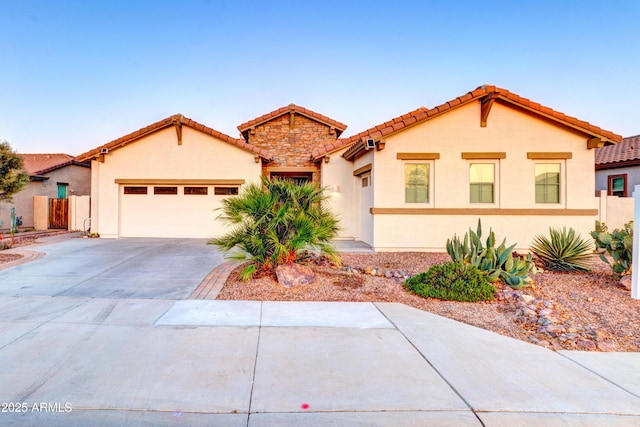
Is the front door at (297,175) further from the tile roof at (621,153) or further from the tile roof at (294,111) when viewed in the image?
the tile roof at (621,153)

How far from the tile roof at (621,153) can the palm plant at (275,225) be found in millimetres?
17252

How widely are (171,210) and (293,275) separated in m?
9.88

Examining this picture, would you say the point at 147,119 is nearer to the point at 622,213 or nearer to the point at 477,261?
the point at 477,261

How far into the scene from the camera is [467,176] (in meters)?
11.5

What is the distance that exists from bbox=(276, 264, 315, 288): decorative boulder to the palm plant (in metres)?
0.28

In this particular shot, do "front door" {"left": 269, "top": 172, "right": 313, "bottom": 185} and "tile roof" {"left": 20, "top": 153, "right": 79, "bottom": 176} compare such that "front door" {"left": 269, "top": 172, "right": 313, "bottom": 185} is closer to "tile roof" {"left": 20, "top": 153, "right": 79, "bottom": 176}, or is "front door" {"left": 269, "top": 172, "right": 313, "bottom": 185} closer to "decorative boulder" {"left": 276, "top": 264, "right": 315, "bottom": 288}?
"decorative boulder" {"left": 276, "top": 264, "right": 315, "bottom": 288}

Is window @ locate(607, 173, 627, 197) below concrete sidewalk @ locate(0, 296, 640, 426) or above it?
above

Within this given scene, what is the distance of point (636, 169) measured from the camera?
16297 mm

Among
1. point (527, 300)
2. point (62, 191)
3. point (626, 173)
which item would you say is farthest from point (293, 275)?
point (62, 191)

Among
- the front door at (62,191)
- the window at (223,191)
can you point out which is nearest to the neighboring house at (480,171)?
the window at (223,191)

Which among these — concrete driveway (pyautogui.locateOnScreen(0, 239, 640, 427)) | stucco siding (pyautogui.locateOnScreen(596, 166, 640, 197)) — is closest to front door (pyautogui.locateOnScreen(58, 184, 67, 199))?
concrete driveway (pyautogui.locateOnScreen(0, 239, 640, 427))

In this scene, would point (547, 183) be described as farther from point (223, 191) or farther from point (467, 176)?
point (223, 191)

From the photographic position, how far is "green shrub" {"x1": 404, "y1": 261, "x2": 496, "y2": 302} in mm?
6441

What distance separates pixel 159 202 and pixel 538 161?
47.8ft
